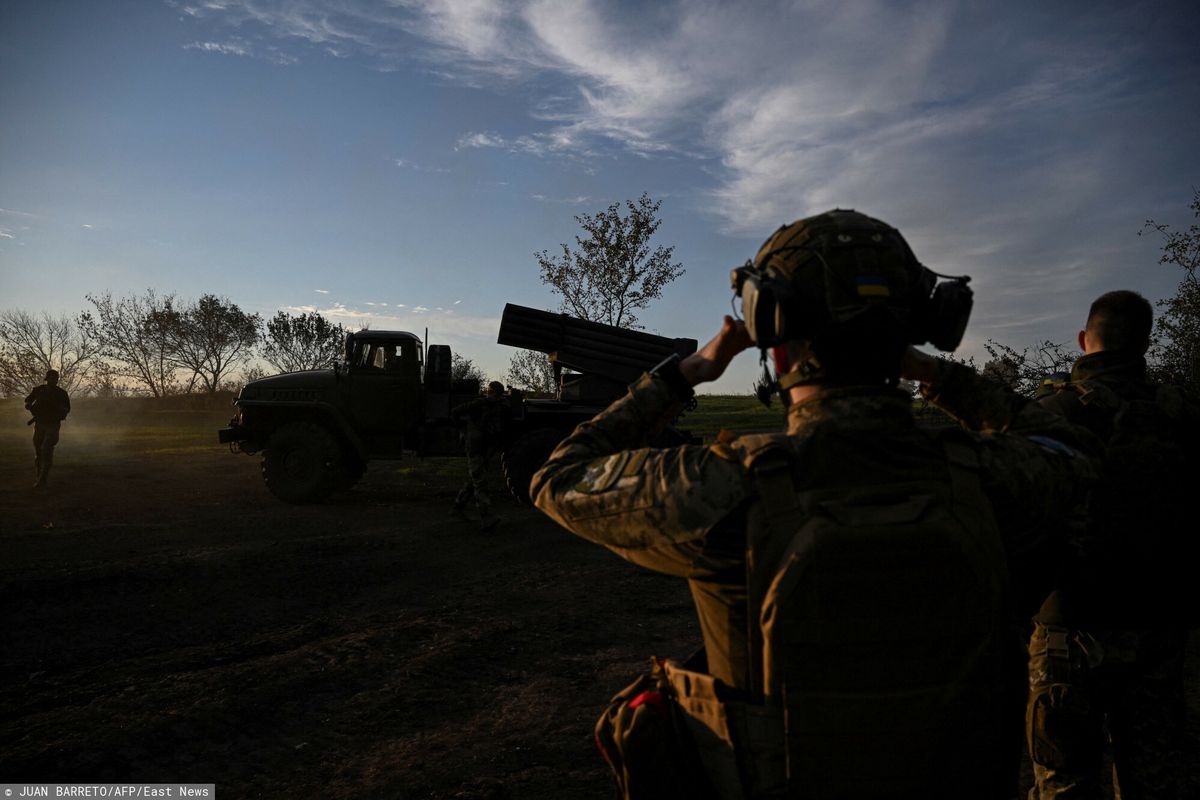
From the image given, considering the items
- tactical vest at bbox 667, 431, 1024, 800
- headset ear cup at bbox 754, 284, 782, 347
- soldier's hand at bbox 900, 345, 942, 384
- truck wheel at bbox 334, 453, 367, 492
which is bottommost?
truck wheel at bbox 334, 453, 367, 492

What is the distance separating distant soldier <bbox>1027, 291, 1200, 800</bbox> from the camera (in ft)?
7.18

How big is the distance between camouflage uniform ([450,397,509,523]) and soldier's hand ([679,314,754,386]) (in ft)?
24.4

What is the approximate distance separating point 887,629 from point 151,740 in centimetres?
344

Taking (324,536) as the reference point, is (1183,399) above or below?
above

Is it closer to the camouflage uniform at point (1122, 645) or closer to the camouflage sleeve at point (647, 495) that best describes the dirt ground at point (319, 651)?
the camouflage uniform at point (1122, 645)

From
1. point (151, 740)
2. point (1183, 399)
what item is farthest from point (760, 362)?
point (151, 740)

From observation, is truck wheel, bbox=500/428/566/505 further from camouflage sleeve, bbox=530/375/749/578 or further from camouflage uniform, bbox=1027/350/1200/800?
camouflage sleeve, bbox=530/375/749/578

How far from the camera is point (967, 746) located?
3.96ft

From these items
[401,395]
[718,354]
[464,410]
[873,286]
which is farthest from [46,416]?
[873,286]

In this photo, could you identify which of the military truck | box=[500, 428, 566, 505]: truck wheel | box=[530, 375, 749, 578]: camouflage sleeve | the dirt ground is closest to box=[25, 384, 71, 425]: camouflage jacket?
the dirt ground

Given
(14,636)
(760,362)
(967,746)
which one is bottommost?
(14,636)

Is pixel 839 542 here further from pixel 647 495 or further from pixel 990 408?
pixel 990 408

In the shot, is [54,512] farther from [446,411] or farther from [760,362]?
[760,362]

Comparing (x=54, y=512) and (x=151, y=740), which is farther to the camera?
(x=54, y=512)
